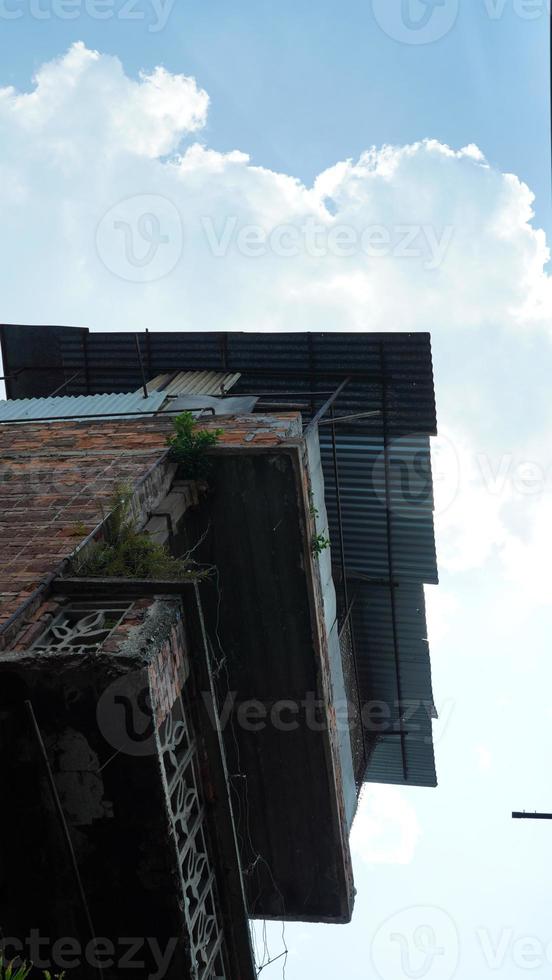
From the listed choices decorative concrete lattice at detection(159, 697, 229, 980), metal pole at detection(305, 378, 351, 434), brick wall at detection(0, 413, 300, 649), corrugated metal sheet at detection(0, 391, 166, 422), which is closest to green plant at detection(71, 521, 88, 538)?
brick wall at detection(0, 413, 300, 649)

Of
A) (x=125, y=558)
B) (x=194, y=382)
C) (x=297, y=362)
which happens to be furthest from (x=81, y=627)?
(x=297, y=362)

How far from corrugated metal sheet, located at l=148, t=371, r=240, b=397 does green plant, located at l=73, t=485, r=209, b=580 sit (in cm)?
441

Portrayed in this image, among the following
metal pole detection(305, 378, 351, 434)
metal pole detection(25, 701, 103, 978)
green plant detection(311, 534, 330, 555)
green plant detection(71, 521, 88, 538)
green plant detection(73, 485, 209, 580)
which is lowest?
metal pole detection(25, 701, 103, 978)

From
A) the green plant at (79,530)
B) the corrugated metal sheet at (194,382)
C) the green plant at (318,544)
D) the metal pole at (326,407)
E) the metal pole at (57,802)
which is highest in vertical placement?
the corrugated metal sheet at (194,382)

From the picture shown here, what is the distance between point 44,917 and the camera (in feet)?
19.4

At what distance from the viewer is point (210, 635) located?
9.00 metres

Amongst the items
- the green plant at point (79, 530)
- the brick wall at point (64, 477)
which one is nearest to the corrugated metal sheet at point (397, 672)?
the brick wall at point (64, 477)

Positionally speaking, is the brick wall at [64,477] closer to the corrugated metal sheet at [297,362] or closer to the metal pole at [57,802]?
the metal pole at [57,802]

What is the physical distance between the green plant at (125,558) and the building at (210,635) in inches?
4.7

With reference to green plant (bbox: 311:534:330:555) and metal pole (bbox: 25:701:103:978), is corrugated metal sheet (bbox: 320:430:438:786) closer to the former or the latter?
green plant (bbox: 311:534:330:555)

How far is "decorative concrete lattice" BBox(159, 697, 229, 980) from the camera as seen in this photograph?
5992 mm

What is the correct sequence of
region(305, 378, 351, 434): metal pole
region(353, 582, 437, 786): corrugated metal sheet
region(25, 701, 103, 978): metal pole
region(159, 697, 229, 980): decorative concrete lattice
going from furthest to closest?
region(353, 582, 437, 786): corrugated metal sheet → region(305, 378, 351, 434): metal pole → region(159, 697, 229, 980): decorative concrete lattice → region(25, 701, 103, 978): metal pole

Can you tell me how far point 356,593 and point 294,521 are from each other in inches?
169

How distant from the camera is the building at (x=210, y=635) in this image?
566cm
